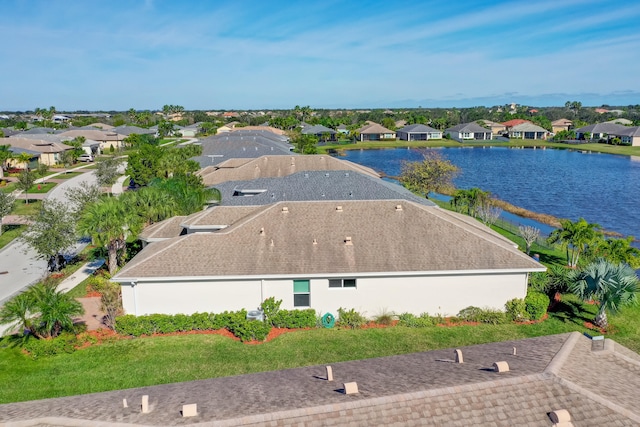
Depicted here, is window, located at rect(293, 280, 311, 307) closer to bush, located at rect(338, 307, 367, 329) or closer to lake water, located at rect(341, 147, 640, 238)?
bush, located at rect(338, 307, 367, 329)

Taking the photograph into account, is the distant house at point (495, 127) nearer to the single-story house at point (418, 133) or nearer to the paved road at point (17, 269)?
the single-story house at point (418, 133)

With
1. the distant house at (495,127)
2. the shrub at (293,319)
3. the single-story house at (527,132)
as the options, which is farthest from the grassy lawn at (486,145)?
the shrub at (293,319)

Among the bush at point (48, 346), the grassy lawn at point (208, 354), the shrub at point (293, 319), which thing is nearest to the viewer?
the grassy lawn at point (208, 354)

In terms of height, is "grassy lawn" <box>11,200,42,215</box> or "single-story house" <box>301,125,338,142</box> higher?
"single-story house" <box>301,125,338,142</box>

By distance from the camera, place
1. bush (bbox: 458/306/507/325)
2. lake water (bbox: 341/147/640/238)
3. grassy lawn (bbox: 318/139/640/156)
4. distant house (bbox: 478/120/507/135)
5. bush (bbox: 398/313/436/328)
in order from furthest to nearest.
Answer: distant house (bbox: 478/120/507/135) → grassy lawn (bbox: 318/139/640/156) → lake water (bbox: 341/147/640/238) → bush (bbox: 458/306/507/325) → bush (bbox: 398/313/436/328)

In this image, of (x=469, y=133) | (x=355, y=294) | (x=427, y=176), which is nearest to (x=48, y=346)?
(x=355, y=294)

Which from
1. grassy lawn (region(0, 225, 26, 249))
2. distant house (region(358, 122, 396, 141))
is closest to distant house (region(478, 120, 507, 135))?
distant house (region(358, 122, 396, 141))

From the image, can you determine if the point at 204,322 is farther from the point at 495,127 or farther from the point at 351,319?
the point at 495,127
